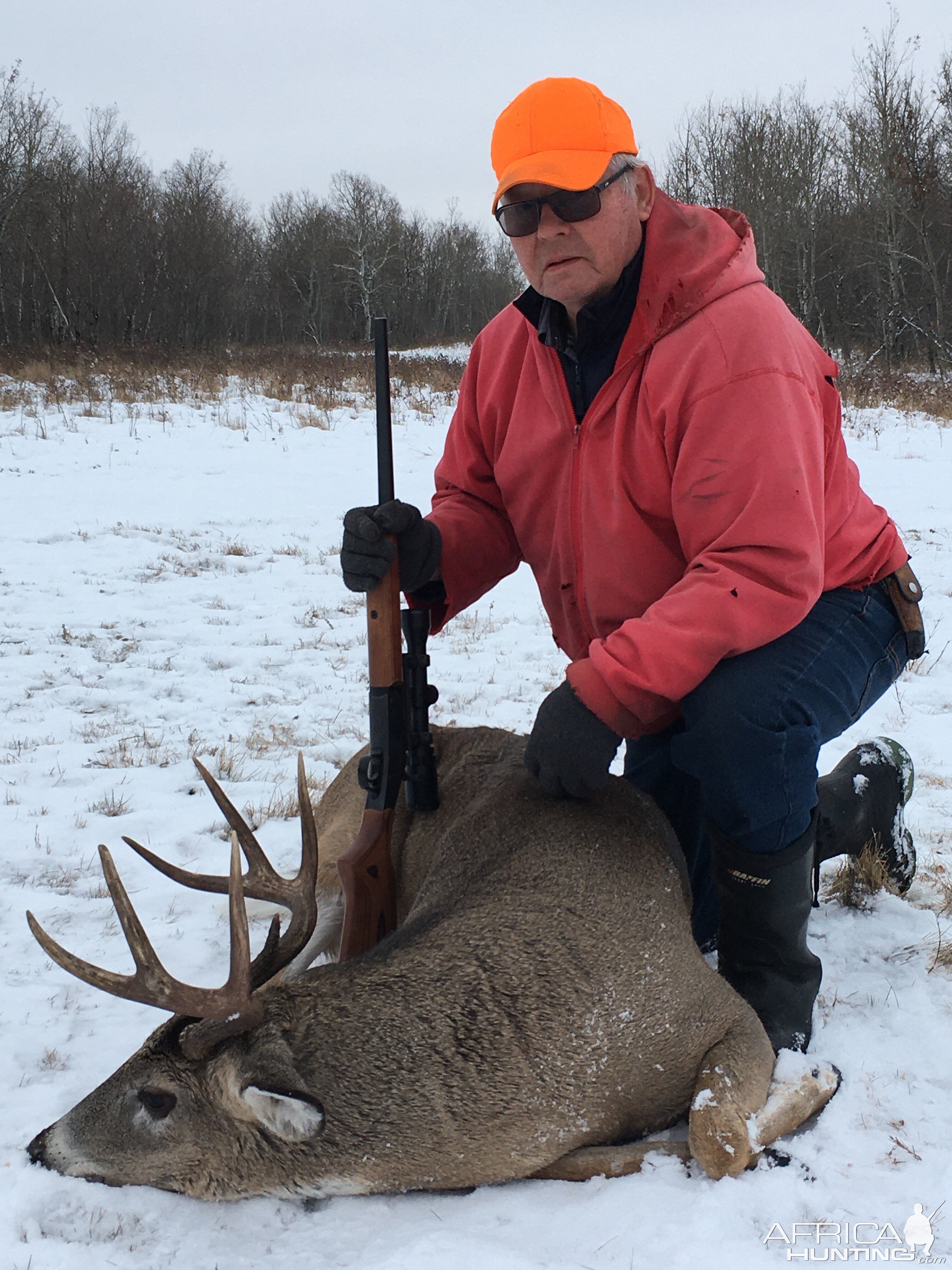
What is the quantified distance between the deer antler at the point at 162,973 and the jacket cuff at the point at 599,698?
88 cm

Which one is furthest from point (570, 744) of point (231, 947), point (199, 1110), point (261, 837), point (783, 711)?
point (261, 837)

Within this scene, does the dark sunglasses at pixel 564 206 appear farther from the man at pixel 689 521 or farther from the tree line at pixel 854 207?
the tree line at pixel 854 207

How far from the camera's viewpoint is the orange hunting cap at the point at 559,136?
2.60 meters

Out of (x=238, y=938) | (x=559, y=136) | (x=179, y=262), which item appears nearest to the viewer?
(x=238, y=938)

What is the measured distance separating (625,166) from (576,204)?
197 millimetres

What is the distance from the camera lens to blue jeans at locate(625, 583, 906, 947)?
2.52 m

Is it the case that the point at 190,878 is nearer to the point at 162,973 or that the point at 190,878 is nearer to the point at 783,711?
the point at 162,973

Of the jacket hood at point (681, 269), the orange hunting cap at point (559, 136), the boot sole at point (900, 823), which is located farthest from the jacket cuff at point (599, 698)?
the boot sole at point (900, 823)

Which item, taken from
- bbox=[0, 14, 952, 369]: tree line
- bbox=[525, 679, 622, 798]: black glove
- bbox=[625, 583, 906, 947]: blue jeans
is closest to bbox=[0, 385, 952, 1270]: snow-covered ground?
bbox=[625, 583, 906, 947]: blue jeans

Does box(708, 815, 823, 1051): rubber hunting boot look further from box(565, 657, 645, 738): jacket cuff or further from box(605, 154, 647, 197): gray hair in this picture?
box(605, 154, 647, 197): gray hair

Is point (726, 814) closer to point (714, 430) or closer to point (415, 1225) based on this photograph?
point (714, 430)

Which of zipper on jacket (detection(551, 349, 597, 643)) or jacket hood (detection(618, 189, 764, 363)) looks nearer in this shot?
jacket hood (detection(618, 189, 764, 363))

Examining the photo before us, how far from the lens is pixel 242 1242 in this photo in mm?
2133

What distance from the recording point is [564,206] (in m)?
2.66
